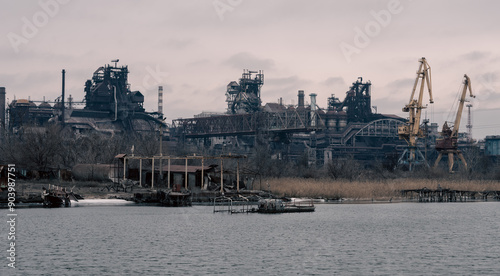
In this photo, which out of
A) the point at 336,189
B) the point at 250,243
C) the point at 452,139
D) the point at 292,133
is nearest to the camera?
the point at 250,243

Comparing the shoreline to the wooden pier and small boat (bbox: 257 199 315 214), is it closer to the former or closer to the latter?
the wooden pier

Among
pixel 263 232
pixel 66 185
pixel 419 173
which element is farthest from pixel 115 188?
pixel 419 173

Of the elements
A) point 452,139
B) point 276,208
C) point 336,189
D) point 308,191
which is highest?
point 452,139

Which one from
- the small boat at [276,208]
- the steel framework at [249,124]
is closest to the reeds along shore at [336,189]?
the small boat at [276,208]

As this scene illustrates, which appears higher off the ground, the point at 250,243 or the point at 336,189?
the point at 336,189

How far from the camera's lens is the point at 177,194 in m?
82.8

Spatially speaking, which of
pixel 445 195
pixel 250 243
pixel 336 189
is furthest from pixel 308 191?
pixel 250 243

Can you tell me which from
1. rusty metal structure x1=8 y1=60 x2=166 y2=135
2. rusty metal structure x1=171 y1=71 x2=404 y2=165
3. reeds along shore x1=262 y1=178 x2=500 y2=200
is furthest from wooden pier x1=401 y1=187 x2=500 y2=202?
rusty metal structure x1=8 y1=60 x2=166 y2=135

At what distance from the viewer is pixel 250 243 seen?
53156mm

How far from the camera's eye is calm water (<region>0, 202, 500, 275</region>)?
4188 centimetres

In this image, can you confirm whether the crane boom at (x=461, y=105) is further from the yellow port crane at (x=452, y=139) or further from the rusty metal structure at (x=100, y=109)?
the rusty metal structure at (x=100, y=109)

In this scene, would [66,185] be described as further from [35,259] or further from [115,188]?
[35,259]

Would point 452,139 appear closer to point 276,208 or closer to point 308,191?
point 308,191

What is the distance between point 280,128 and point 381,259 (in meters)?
123
